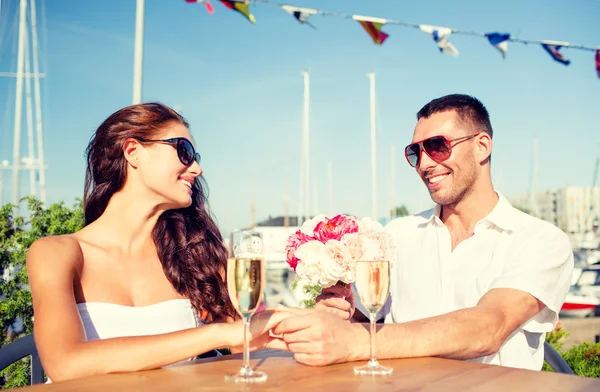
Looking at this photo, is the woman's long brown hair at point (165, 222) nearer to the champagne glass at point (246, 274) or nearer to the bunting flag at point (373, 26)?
Answer: the champagne glass at point (246, 274)

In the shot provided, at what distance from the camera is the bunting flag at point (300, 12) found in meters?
7.64

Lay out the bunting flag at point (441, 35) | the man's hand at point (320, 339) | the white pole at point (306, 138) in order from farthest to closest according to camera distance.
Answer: the white pole at point (306, 138), the bunting flag at point (441, 35), the man's hand at point (320, 339)

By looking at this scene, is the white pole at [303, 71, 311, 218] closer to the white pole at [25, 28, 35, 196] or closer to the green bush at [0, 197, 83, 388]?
the white pole at [25, 28, 35, 196]

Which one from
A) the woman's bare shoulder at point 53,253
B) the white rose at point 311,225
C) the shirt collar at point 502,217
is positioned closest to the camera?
the white rose at point 311,225

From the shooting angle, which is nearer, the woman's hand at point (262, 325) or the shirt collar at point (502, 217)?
the woman's hand at point (262, 325)

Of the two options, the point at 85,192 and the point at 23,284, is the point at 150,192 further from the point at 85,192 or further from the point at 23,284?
the point at 23,284

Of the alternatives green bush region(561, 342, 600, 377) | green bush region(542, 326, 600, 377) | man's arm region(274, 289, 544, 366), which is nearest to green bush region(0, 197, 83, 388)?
man's arm region(274, 289, 544, 366)

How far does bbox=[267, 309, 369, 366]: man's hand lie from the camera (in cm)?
175

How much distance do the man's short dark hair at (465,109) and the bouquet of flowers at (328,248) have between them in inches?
61.5

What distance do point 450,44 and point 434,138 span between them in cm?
578

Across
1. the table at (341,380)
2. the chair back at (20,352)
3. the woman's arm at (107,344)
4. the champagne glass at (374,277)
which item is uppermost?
the champagne glass at (374,277)

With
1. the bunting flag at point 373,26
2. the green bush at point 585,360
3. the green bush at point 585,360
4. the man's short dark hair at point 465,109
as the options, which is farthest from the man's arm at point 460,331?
the bunting flag at point 373,26

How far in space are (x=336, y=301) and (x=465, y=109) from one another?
1779 millimetres

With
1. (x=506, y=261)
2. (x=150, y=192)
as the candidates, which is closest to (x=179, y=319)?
(x=150, y=192)
